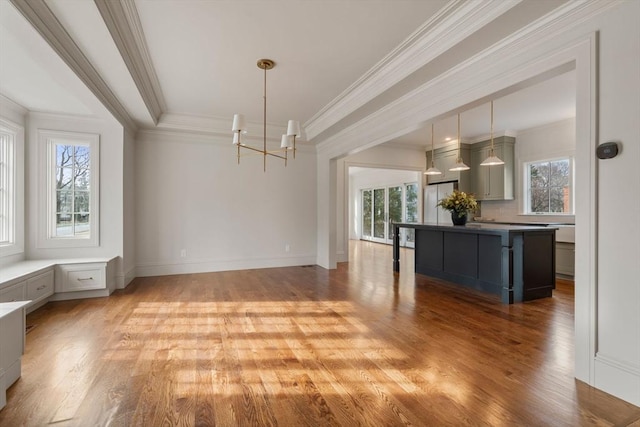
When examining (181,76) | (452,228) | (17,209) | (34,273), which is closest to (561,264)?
(452,228)

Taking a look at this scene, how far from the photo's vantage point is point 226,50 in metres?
3.16

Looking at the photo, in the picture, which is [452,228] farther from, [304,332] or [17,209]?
[17,209]

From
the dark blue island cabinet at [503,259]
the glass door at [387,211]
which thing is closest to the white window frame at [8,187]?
the dark blue island cabinet at [503,259]

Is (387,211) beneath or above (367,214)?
above

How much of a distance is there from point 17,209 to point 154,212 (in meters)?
1.76

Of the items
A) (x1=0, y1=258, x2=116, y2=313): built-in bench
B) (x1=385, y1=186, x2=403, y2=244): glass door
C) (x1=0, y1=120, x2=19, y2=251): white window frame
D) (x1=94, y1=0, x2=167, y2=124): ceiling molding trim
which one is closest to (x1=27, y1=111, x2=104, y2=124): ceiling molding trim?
(x1=0, y1=120, x2=19, y2=251): white window frame

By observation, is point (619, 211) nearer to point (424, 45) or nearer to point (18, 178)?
point (424, 45)

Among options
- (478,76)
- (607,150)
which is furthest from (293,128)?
(607,150)

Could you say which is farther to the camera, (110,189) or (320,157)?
(320,157)

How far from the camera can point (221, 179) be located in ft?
19.4

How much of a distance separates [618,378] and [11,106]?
6.51 meters

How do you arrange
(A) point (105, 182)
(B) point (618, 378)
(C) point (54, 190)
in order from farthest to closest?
1. (A) point (105, 182)
2. (C) point (54, 190)
3. (B) point (618, 378)

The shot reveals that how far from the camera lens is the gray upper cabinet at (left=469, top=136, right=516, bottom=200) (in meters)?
6.59

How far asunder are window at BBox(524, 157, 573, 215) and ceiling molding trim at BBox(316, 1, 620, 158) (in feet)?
13.2
